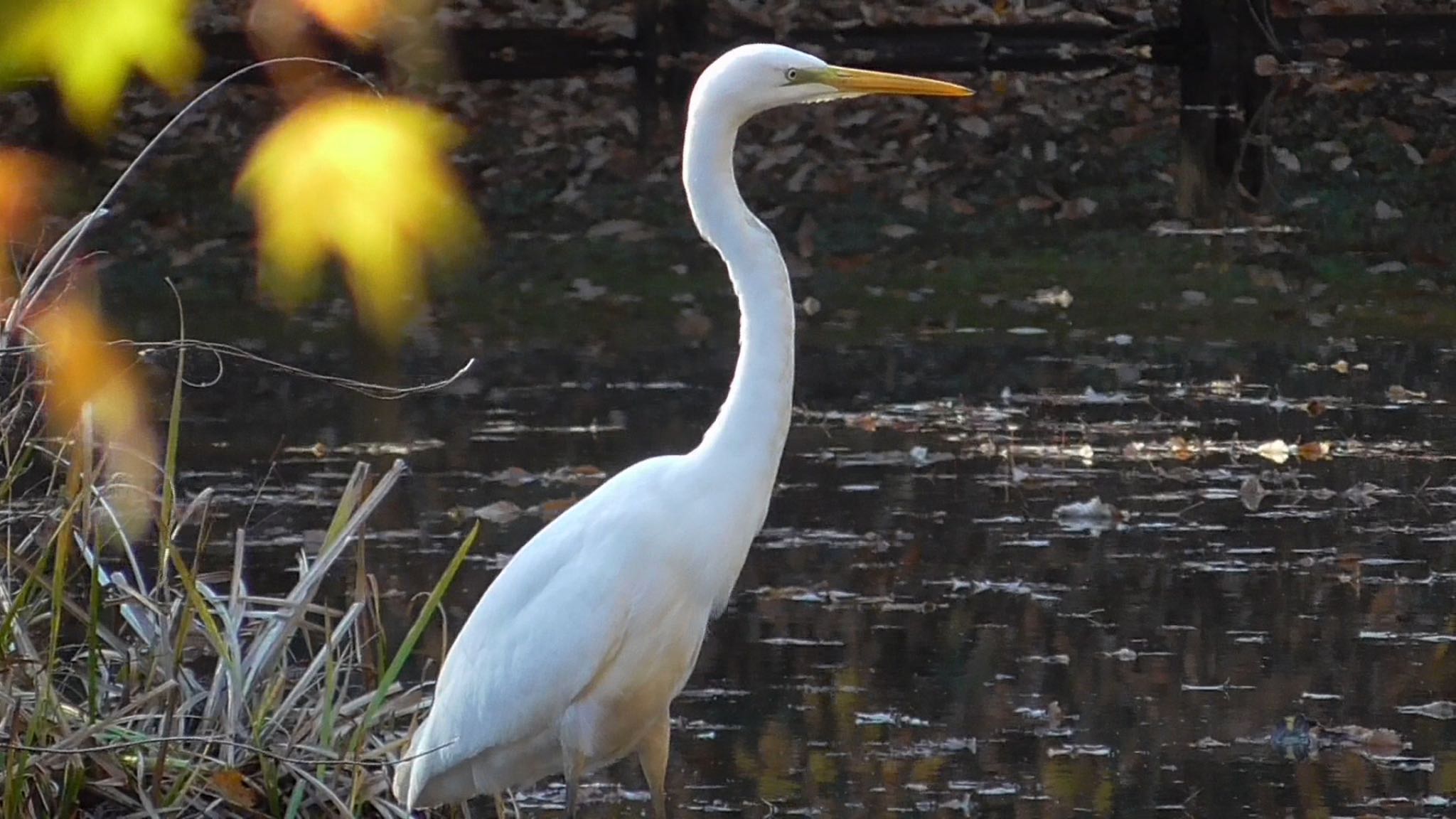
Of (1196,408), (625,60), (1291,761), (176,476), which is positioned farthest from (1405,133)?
(1291,761)

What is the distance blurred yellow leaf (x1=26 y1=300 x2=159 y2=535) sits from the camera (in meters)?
2.55

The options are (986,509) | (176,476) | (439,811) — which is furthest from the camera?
(176,476)

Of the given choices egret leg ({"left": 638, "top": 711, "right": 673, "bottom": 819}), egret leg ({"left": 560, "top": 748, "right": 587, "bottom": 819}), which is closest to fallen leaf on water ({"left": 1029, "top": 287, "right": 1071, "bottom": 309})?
egret leg ({"left": 638, "top": 711, "right": 673, "bottom": 819})

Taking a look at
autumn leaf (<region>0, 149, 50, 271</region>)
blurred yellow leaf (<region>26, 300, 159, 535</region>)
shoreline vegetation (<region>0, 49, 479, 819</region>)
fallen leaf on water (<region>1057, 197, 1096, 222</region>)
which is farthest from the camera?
fallen leaf on water (<region>1057, 197, 1096, 222</region>)

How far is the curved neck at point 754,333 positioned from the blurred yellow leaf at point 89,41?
88.0 inches

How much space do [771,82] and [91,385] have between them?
2.04 meters

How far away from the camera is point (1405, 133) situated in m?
13.8

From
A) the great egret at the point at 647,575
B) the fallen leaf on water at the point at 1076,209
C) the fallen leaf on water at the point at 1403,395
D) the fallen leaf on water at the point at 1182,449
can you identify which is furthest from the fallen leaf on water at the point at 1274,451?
the fallen leaf on water at the point at 1076,209

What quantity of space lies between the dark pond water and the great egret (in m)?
0.35

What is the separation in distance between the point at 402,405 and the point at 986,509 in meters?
2.53

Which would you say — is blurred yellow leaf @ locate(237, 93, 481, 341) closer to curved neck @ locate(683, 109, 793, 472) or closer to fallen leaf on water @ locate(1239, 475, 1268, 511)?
curved neck @ locate(683, 109, 793, 472)

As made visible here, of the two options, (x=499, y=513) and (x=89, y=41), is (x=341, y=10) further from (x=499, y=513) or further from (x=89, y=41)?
(x=499, y=513)

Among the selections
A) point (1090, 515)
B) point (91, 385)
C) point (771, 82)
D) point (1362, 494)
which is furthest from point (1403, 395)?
point (91, 385)

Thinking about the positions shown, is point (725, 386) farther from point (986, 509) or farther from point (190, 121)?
point (190, 121)
